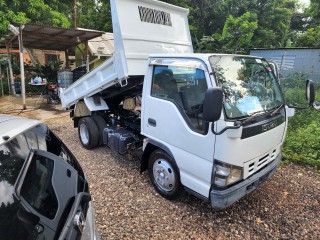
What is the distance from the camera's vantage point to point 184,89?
2852mm

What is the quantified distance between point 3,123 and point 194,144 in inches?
72.7

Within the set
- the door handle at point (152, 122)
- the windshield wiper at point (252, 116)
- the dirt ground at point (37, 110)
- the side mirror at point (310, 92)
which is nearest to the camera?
the windshield wiper at point (252, 116)

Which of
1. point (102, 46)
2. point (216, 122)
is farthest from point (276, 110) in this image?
point (102, 46)

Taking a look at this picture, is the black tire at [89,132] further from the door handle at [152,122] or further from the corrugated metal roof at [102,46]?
the corrugated metal roof at [102,46]

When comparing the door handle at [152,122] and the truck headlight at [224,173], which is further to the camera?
the door handle at [152,122]

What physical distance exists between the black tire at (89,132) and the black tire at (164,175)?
1834 mm

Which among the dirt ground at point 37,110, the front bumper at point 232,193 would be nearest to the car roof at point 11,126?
the front bumper at point 232,193

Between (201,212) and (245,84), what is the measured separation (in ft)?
5.68

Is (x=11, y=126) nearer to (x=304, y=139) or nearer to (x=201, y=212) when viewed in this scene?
(x=201, y=212)

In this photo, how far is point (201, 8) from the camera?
15.5 meters

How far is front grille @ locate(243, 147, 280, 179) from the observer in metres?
2.57

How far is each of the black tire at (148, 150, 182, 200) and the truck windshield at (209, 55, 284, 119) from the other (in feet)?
3.66

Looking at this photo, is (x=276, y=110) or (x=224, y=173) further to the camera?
(x=276, y=110)

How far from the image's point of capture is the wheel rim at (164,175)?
3.12m
